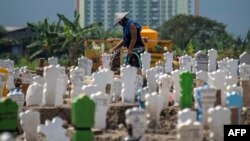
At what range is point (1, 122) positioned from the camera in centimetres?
659

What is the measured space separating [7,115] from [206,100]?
183cm

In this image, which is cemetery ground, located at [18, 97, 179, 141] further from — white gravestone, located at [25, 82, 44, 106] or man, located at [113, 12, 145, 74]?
man, located at [113, 12, 145, 74]

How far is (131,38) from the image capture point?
11836mm

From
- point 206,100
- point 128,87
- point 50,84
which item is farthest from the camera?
point 128,87

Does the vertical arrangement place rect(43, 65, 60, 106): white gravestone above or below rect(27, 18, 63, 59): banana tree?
below

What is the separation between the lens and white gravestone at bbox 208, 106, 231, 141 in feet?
20.6

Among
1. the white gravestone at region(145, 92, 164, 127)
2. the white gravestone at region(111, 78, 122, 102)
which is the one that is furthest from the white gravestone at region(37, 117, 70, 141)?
the white gravestone at region(111, 78, 122, 102)

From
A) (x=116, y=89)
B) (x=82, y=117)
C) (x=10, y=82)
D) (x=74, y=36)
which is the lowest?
(x=82, y=117)

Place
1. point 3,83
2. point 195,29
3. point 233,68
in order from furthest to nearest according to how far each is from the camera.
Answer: point 195,29 < point 233,68 < point 3,83

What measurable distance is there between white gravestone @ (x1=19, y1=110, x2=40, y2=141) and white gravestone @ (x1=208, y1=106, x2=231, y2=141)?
1.74m

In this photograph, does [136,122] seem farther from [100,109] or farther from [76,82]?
[76,82]

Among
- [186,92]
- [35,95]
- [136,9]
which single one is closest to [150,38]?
[35,95]

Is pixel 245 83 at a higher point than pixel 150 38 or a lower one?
lower

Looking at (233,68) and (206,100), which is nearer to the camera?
(206,100)
